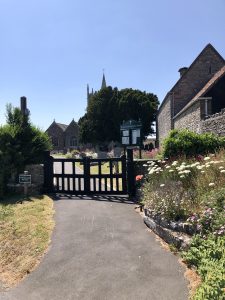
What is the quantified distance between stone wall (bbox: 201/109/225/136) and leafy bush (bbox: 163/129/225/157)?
2.71 m

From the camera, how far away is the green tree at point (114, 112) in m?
49.1

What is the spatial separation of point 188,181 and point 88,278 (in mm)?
4128

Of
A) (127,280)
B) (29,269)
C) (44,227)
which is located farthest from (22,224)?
(127,280)

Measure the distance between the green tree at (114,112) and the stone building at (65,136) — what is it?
1021 inches

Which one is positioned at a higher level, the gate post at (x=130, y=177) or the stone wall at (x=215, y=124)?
the stone wall at (x=215, y=124)

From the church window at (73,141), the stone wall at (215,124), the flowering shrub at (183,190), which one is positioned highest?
the church window at (73,141)

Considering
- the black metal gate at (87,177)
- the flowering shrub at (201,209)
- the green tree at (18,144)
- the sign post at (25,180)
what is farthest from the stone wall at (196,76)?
the sign post at (25,180)

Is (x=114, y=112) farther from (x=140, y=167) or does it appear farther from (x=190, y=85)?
(x=140, y=167)

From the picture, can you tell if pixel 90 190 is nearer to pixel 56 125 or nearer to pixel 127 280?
pixel 127 280

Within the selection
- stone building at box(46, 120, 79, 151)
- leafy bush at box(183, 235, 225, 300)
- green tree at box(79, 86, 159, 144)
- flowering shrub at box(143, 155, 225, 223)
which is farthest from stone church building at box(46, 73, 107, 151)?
leafy bush at box(183, 235, 225, 300)

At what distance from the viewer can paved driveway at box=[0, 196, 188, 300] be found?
4559mm

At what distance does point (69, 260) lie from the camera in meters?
5.79

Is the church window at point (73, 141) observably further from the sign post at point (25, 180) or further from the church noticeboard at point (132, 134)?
the sign post at point (25, 180)

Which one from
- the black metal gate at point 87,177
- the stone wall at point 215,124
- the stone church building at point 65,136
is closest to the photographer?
the black metal gate at point 87,177
